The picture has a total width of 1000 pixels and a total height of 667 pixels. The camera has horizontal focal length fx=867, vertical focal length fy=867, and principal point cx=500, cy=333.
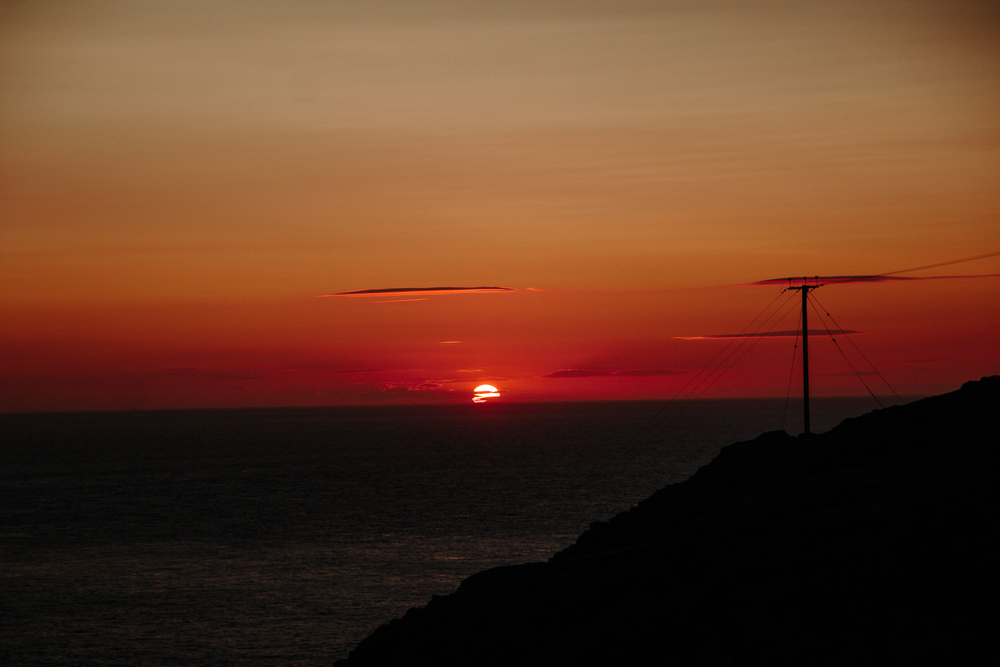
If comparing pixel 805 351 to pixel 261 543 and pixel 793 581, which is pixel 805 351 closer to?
pixel 793 581

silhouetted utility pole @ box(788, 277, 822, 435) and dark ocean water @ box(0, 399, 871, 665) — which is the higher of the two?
silhouetted utility pole @ box(788, 277, 822, 435)

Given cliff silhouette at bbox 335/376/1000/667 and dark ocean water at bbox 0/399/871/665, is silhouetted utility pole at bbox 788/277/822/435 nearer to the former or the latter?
cliff silhouette at bbox 335/376/1000/667

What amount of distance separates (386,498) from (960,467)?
78975mm

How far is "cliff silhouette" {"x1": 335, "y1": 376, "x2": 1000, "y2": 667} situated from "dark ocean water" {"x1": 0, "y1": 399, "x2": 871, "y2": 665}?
19979 mm

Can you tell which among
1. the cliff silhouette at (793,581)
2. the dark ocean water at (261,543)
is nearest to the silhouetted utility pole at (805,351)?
the cliff silhouette at (793,581)

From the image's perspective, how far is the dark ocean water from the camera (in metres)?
46.7

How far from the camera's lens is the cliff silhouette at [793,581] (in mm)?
18922

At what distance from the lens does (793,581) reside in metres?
21.0

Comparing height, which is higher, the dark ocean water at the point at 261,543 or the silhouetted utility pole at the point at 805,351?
the silhouetted utility pole at the point at 805,351

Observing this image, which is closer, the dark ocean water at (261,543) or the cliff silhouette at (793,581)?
the cliff silhouette at (793,581)

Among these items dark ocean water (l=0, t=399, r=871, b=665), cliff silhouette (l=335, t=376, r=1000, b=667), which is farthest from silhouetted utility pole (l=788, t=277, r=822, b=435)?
dark ocean water (l=0, t=399, r=871, b=665)

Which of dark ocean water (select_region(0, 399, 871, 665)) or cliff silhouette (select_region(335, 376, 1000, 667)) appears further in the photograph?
dark ocean water (select_region(0, 399, 871, 665))

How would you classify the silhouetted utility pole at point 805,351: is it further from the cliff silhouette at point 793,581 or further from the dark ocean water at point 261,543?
the dark ocean water at point 261,543

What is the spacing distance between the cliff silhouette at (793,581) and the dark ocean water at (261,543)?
65.5 ft
